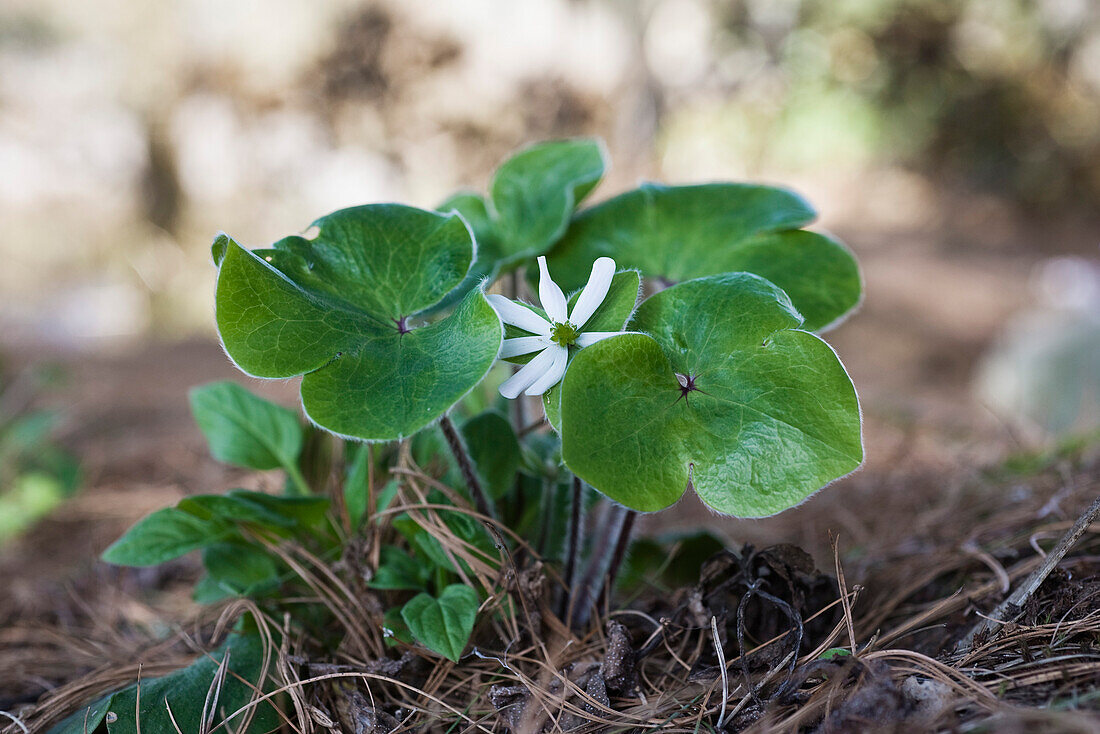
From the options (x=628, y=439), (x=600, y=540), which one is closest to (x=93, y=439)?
(x=600, y=540)

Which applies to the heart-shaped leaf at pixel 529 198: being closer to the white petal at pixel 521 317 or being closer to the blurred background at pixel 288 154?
the white petal at pixel 521 317

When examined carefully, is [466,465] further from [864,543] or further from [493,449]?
[864,543]

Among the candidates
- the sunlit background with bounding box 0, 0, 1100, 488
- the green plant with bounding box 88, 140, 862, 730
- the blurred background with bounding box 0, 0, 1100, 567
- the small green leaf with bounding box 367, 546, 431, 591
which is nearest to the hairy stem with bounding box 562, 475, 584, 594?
the green plant with bounding box 88, 140, 862, 730

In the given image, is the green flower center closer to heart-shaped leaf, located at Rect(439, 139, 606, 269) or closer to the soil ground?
heart-shaped leaf, located at Rect(439, 139, 606, 269)

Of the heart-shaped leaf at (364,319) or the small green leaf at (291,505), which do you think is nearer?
the heart-shaped leaf at (364,319)

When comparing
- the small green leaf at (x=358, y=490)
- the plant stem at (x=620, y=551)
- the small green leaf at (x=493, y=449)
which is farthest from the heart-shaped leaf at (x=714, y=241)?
the small green leaf at (x=358, y=490)

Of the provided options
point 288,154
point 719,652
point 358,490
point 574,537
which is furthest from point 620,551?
point 288,154

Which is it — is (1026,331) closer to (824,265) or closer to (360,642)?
(824,265)
